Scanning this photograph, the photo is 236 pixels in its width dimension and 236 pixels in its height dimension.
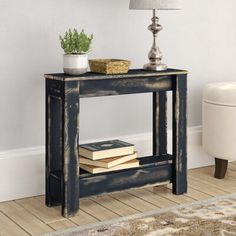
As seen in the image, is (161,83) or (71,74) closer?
(71,74)

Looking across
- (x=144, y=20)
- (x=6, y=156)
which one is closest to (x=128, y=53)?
(x=144, y=20)

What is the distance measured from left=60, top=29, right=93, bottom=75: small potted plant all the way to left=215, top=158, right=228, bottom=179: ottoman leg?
1.09 meters

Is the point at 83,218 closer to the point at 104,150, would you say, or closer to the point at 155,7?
the point at 104,150

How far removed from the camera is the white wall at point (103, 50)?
2.89m

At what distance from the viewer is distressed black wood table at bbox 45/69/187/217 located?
2.65 metres

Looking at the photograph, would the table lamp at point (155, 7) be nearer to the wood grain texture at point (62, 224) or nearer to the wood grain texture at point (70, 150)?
the wood grain texture at point (70, 150)

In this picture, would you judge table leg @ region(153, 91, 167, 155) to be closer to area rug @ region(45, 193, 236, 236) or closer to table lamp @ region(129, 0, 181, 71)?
table lamp @ region(129, 0, 181, 71)

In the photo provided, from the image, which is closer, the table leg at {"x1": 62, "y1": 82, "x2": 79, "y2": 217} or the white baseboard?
the table leg at {"x1": 62, "y1": 82, "x2": 79, "y2": 217}

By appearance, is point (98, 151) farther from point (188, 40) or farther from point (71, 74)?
point (188, 40)

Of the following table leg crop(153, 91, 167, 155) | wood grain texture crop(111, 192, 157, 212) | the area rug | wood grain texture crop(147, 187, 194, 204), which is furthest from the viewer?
table leg crop(153, 91, 167, 155)

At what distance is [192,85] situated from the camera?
3.57 m

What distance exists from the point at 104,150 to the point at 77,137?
0.70ft

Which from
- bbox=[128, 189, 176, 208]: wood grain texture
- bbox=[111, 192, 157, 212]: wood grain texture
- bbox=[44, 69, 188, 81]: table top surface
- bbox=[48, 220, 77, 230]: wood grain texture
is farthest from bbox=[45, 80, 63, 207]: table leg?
bbox=[128, 189, 176, 208]: wood grain texture

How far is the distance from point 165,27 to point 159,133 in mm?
644
